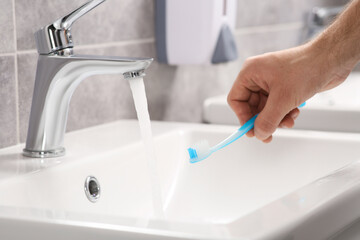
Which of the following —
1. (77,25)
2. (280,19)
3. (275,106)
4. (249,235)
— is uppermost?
(280,19)

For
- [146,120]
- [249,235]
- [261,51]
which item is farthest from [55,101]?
[261,51]

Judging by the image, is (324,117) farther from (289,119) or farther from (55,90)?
(55,90)

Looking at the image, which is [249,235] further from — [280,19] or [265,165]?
[280,19]

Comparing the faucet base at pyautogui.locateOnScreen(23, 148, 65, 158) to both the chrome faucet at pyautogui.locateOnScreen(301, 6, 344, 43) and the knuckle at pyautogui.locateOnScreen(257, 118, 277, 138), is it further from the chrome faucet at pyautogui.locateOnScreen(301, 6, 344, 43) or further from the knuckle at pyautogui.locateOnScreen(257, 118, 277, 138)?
the chrome faucet at pyautogui.locateOnScreen(301, 6, 344, 43)

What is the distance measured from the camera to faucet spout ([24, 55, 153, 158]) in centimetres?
74

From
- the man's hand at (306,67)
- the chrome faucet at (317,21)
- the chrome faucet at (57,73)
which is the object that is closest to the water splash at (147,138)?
the chrome faucet at (57,73)

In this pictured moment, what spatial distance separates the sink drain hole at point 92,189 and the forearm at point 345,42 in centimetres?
32

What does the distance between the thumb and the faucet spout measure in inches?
5.9

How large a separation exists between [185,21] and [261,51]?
0.51 meters

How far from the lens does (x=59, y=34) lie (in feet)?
2.42

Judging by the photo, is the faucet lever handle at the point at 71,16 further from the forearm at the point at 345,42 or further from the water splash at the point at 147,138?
the forearm at the point at 345,42

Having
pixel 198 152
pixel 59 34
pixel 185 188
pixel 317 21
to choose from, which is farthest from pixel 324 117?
pixel 317 21

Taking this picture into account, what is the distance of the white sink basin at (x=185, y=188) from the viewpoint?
49cm

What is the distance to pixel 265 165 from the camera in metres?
0.94
